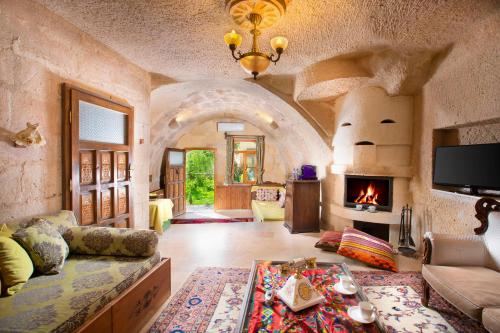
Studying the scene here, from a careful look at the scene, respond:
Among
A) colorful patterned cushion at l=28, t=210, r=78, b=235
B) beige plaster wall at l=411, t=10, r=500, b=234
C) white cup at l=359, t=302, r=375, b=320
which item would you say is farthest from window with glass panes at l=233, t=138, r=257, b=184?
white cup at l=359, t=302, r=375, b=320

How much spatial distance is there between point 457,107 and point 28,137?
4.28 metres

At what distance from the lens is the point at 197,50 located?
328cm

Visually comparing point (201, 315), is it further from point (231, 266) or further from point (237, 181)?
point (237, 181)

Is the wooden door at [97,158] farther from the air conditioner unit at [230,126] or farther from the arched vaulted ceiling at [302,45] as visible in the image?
Answer: the air conditioner unit at [230,126]

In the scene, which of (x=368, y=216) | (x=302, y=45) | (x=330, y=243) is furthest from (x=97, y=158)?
(x=368, y=216)

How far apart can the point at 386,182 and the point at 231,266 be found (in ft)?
9.32

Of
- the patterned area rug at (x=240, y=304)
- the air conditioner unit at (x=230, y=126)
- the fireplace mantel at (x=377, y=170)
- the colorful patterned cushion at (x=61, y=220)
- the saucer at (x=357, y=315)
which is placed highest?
the air conditioner unit at (x=230, y=126)

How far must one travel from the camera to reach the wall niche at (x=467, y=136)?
271 centimetres

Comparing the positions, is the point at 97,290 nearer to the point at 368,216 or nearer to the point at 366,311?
the point at 366,311

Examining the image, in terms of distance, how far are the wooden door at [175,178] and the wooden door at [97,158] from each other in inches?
116

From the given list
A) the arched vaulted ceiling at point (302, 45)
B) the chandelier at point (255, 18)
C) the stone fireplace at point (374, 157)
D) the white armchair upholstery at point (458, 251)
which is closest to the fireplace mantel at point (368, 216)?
the stone fireplace at point (374, 157)

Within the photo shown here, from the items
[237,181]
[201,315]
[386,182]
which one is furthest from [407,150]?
[237,181]

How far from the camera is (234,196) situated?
26.5ft

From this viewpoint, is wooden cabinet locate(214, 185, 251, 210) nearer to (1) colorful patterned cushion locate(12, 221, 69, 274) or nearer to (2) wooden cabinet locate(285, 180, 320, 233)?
(2) wooden cabinet locate(285, 180, 320, 233)
